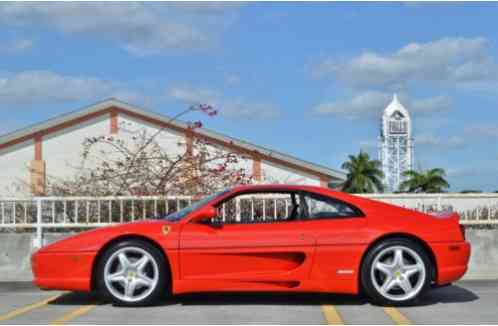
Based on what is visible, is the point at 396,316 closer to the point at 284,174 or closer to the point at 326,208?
the point at 326,208

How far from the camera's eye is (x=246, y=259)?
7430mm

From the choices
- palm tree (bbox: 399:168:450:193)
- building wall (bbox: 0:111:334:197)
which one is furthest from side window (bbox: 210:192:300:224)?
palm tree (bbox: 399:168:450:193)

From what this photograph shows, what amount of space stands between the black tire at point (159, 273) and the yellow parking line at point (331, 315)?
156 cm

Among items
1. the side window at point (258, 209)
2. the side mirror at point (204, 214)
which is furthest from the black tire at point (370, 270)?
the side mirror at point (204, 214)

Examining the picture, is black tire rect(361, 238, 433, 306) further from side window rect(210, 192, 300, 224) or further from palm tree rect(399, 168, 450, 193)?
palm tree rect(399, 168, 450, 193)

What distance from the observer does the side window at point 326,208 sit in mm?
7664

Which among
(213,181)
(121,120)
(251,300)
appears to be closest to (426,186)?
→ (121,120)

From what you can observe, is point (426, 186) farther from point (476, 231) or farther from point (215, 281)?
point (215, 281)

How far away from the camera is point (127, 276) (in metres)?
7.47

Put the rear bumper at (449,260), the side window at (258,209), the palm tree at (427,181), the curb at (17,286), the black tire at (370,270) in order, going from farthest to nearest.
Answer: the palm tree at (427,181) → the curb at (17,286) → the side window at (258,209) → the rear bumper at (449,260) → the black tire at (370,270)

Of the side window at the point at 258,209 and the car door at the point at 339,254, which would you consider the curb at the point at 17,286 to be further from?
the car door at the point at 339,254

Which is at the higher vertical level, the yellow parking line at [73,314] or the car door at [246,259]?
the car door at [246,259]

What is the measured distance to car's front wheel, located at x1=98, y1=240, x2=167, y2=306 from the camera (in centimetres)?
744

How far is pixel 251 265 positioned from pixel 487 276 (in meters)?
4.87
